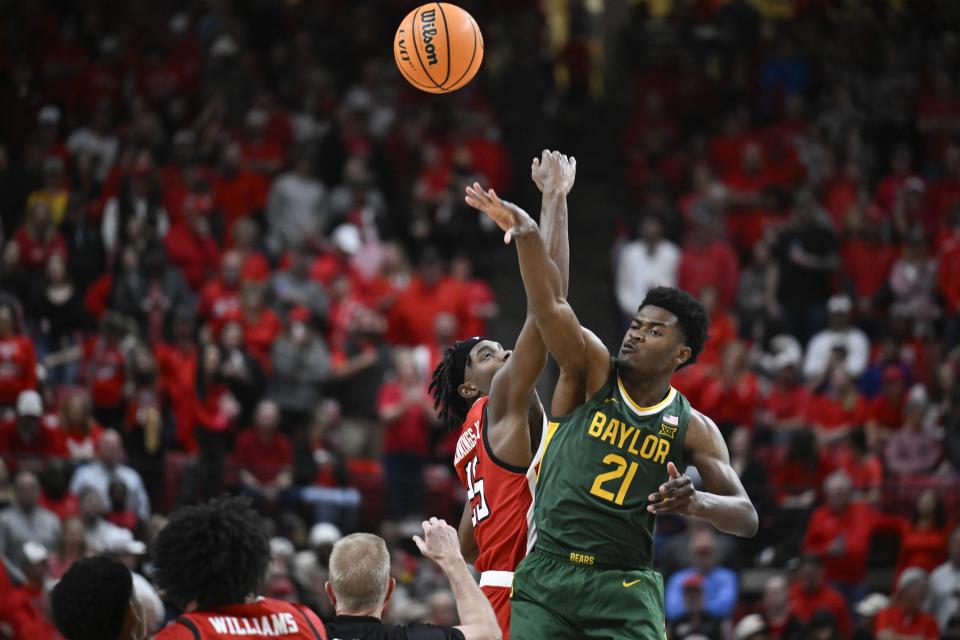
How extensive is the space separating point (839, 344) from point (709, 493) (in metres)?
9.29

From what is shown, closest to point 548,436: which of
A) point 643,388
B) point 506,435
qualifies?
point 506,435

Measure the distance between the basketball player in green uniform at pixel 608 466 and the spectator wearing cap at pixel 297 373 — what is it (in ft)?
25.2

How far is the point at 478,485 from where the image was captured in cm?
730

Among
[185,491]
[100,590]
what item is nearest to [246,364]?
[185,491]

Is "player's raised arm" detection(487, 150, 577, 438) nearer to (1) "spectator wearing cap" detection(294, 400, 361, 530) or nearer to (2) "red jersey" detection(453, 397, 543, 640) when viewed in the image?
(2) "red jersey" detection(453, 397, 543, 640)

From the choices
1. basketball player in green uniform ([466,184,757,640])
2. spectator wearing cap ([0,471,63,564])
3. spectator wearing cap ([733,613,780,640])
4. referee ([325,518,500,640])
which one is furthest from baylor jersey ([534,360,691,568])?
spectator wearing cap ([0,471,63,564])

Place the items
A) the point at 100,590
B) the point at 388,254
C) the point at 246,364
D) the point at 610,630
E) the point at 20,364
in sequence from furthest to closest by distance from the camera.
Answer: the point at 388,254
the point at 246,364
the point at 20,364
the point at 610,630
the point at 100,590

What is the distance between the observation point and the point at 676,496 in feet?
20.4

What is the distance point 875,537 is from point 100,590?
32.1ft

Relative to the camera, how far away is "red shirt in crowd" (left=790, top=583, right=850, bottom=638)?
1238cm

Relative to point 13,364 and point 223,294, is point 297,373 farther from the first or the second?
point 13,364

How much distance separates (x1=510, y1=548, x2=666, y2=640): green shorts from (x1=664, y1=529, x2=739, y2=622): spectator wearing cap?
570 centimetres

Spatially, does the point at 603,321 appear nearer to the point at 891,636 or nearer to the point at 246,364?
the point at 246,364

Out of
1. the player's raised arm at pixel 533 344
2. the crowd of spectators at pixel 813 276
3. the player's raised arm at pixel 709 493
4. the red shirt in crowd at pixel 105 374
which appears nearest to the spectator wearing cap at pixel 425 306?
the crowd of spectators at pixel 813 276
